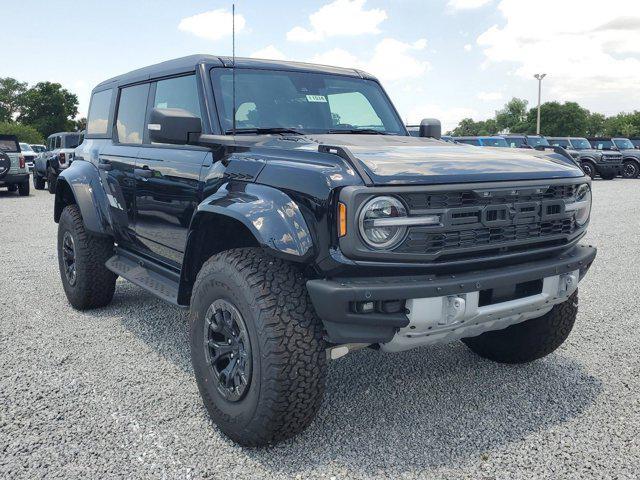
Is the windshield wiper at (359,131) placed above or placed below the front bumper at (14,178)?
above

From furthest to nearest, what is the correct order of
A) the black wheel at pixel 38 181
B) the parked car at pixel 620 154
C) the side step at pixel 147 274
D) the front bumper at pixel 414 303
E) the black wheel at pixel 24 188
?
the parked car at pixel 620 154
the black wheel at pixel 38 181
the black wheel at pixel 24 188
the side step at pixel 147 274
the front bumper at pixel 414 303

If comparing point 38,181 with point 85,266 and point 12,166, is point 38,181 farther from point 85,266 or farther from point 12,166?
point 85,266

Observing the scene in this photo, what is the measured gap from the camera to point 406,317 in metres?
2.53

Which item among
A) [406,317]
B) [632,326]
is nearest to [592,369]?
[632,326]

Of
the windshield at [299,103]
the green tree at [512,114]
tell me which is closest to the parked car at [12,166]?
the windshield at [299,103]

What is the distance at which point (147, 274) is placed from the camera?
4.20m

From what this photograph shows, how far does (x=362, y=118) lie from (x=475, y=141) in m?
16.5

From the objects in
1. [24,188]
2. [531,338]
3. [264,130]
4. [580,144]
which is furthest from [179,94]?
[580,144]

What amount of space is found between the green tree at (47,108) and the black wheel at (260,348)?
281 ft

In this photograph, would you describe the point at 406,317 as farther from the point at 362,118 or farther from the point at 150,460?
the point at 362,118

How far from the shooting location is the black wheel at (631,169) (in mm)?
23922

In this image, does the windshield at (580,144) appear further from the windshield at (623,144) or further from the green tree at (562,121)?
the green tree at (562,121)

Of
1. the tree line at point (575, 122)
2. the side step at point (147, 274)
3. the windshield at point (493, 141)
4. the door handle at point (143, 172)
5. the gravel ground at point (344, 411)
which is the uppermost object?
the tree line at point (575, 122)

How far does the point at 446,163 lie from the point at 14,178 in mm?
16475
